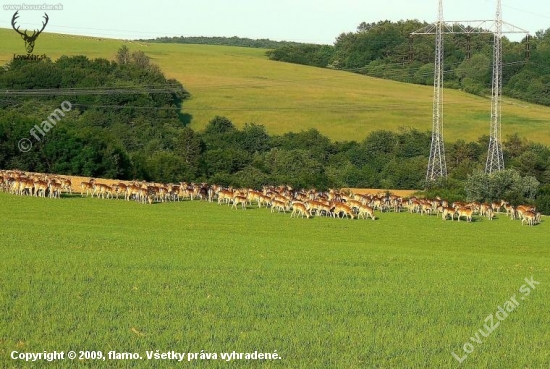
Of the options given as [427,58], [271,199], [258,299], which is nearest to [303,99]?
[427,58]

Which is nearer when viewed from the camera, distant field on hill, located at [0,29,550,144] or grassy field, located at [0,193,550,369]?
grassy field, located at [0,193,550,369]

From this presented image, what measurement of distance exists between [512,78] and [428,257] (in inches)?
4066

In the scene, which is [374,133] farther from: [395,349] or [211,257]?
[395,349]

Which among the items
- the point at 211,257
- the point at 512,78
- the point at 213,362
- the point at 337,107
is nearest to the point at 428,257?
the point at 211,257

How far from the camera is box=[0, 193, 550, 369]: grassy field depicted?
11.8 meters

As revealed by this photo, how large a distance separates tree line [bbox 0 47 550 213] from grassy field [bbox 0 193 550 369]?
32.3 m

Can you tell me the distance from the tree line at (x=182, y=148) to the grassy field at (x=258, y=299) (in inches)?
1272

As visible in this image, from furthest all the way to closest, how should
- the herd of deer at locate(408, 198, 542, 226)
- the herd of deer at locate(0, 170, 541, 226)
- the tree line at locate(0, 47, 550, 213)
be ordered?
the tree line at locate(0, 47, 550, 213) → the herd of deer at locate(408, 198, 542, 226) → the herd of deer at locate(0, 170, 541, 226)

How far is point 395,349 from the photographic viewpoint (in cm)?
1218

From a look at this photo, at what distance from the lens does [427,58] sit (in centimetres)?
14038

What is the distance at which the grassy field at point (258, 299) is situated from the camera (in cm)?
1184

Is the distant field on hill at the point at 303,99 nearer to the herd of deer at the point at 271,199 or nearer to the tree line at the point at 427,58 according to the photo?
the tree line at the point at 427,58

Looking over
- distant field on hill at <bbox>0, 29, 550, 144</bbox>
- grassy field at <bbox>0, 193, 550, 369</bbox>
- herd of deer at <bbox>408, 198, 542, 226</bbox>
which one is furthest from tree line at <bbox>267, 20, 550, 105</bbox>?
grassy field at <bbox>0, 193, 550, 369</bbox>

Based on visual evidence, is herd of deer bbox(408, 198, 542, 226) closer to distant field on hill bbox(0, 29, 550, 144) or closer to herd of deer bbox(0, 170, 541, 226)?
herd of deer bbox(0, 170, 541, 226)
